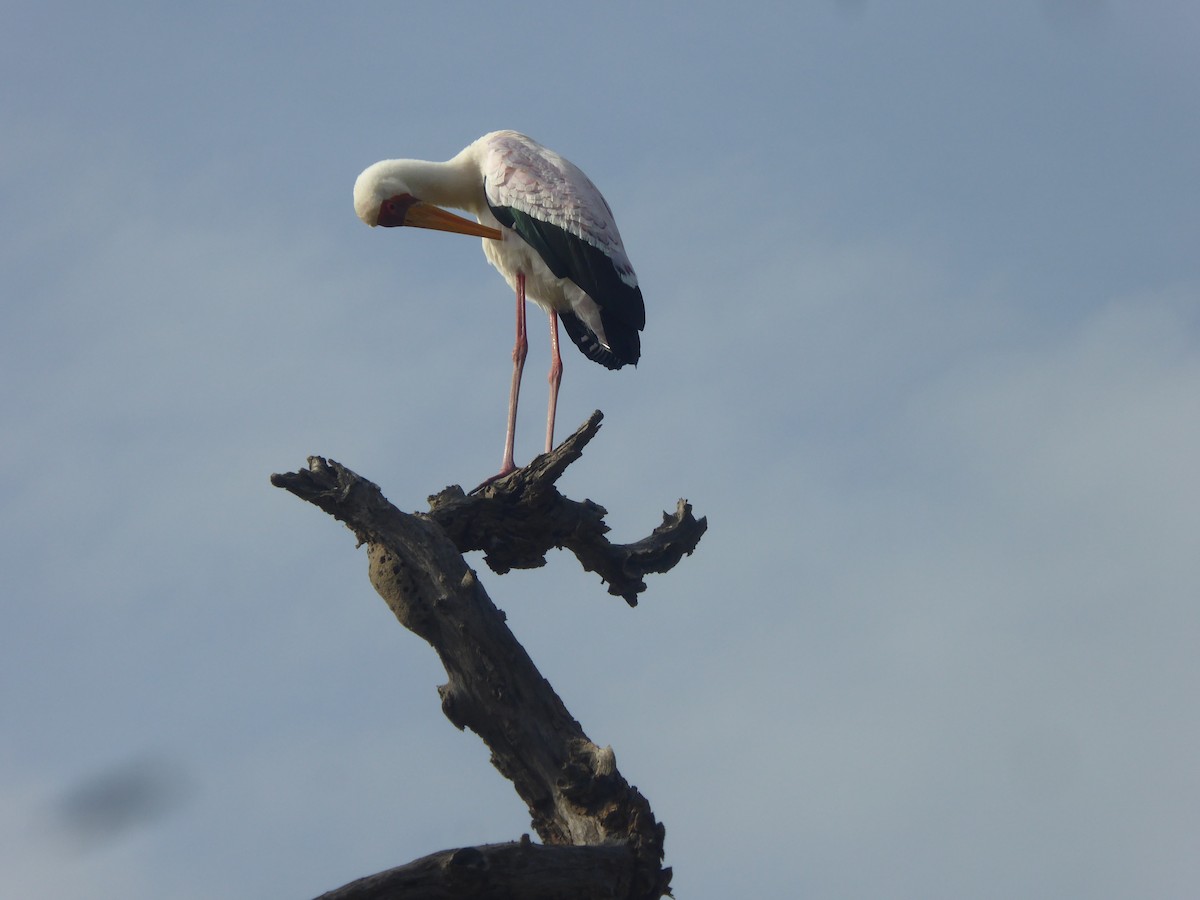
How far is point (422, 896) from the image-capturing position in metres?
5.14

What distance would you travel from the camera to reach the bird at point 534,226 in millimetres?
9453

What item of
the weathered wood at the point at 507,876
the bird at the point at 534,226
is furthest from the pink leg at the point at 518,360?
the weathered wood at the point at 507,876

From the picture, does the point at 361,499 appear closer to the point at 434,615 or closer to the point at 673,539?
the point at 434,615

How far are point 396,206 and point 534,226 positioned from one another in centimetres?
95

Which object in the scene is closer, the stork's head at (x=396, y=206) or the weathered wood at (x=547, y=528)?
the weathered wood at (x=547, y=528)

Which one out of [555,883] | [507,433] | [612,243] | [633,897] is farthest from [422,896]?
[612,243]

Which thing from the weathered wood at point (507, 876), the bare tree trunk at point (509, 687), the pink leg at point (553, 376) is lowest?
the weathered wood at point (507, 876)

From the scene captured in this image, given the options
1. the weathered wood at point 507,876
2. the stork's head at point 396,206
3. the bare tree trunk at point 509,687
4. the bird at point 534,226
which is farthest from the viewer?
the stork's head at point 396,206

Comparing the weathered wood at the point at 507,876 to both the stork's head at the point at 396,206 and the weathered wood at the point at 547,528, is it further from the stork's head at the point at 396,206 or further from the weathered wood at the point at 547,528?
the stork's head at the point at 396,206

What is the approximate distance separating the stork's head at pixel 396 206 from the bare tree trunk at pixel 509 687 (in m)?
2.90

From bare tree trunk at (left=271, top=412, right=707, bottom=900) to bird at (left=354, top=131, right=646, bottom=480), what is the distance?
1725 millimetres

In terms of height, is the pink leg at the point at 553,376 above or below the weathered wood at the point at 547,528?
above

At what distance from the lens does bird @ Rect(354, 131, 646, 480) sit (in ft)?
31.0

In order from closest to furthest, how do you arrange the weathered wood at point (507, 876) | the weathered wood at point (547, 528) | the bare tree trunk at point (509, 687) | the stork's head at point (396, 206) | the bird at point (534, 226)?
the weathered wood at point (507, 876) → the bare tree trunk at point (509, 687) → the weathered wood at point (547, 528) → the bird at point (534, 226) → the stork's head at point (396, 206)
